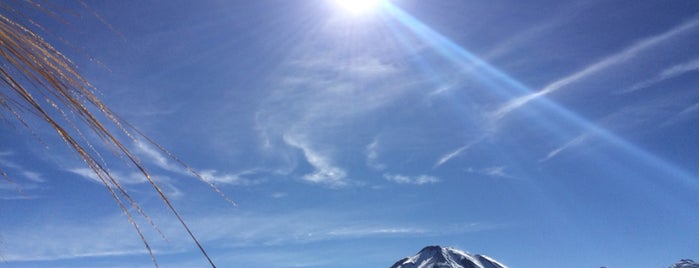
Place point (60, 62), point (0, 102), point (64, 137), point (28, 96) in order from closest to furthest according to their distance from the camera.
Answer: point (28, 96) → point (64, 137) → point (60, 62) → point (0, 102)

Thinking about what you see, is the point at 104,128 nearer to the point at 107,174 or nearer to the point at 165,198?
the point at 107,174

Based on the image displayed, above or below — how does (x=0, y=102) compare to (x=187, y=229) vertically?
above

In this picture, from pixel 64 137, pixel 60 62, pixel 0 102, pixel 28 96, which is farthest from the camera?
pixel 0 102

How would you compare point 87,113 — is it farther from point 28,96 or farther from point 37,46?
point 37,46

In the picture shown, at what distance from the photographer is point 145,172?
181cm

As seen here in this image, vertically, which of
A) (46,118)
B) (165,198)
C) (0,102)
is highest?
(0,102)

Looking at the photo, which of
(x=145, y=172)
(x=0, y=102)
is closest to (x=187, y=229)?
(x=145, y=172)

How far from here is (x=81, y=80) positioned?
1.96 metres

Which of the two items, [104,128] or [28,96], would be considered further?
[104,128]

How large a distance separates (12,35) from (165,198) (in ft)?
3.05

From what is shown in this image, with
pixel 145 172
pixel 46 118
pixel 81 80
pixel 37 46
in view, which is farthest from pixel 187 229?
pixel 37 46

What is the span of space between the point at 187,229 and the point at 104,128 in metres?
0.55

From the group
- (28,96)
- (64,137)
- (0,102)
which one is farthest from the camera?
(0,102)

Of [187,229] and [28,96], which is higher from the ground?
[28,96]
